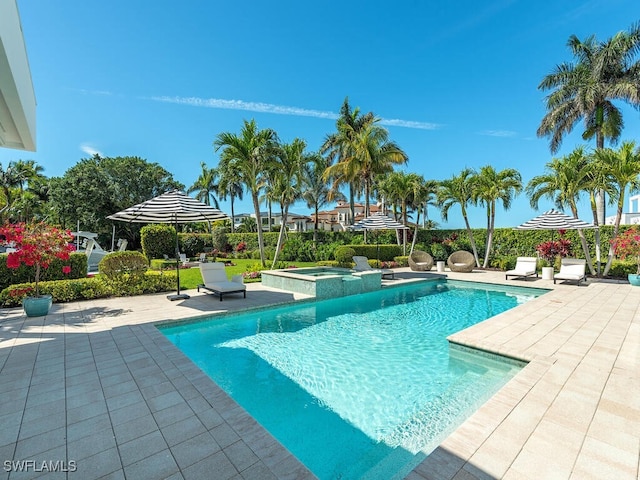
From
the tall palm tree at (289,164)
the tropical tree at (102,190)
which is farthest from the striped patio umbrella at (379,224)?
the tropical tree at (102,190)

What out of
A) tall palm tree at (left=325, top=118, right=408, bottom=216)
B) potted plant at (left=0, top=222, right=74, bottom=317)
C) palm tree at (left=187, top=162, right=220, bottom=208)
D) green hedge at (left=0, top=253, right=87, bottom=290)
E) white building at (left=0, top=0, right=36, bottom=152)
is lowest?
green hedge at (left=0, top=253, right=87, bottom=290)

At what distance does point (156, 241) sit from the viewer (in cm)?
2069

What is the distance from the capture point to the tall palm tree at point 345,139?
67.5 feet

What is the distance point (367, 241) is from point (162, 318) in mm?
17102

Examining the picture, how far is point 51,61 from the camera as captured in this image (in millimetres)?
8406

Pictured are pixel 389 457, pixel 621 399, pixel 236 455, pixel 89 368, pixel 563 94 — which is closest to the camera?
pixel 236 455

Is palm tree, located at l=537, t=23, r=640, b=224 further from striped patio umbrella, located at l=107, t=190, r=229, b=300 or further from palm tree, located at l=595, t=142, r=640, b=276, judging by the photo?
striped patio umbrella, located at l=107, t=190, r=229, b=300

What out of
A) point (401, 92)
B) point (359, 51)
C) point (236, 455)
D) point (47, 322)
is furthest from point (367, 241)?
point (236, 455)

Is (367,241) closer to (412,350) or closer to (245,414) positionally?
(412,350)

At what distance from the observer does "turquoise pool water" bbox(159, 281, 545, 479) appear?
3170 millimetres

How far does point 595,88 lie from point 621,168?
8270mm

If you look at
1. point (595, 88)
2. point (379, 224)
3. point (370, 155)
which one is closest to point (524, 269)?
point (379, 224)

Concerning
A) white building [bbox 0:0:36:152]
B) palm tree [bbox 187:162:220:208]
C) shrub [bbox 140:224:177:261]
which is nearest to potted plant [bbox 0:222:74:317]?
white building [bbox 0:0:36:152]

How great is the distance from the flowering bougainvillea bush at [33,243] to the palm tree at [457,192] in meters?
16.6
